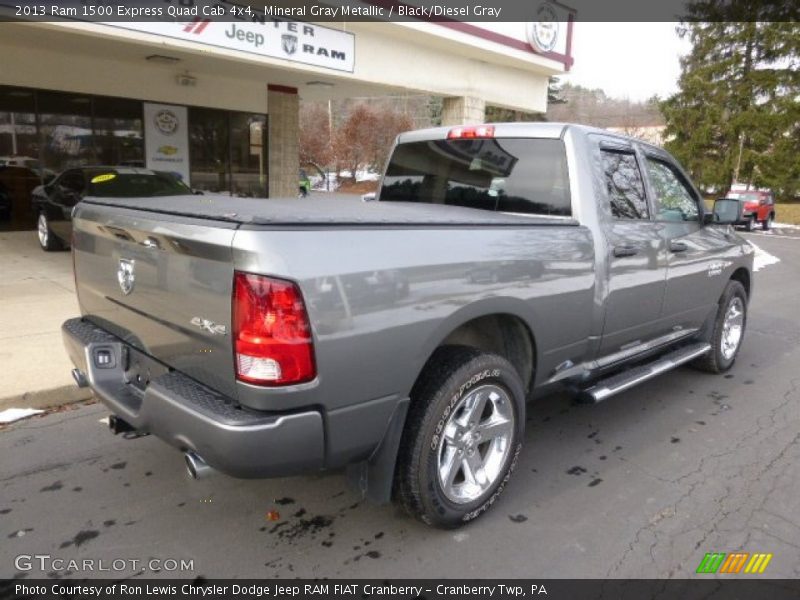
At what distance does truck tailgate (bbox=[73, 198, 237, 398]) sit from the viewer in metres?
2.24

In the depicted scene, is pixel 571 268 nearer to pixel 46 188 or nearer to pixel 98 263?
pixel 98 263

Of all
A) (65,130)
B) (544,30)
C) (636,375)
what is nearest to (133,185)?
(65,130)

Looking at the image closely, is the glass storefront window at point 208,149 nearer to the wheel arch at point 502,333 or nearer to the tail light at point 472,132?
the tail light at point 472,132

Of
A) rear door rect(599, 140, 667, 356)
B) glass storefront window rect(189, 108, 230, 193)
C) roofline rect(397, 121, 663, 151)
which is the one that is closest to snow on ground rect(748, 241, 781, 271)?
rear door rect(599, 140, 667, 356)

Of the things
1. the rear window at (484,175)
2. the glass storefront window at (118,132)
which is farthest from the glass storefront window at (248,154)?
the rear window at (484,175)

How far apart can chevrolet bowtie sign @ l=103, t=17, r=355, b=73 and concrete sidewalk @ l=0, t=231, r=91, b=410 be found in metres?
3.46

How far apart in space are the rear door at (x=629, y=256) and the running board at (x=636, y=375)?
168 mm

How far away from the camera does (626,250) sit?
3674 millimetres

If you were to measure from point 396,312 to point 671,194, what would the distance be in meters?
3.03

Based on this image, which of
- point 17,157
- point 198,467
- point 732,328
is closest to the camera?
point 198,467

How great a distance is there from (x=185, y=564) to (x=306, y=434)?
0.97m

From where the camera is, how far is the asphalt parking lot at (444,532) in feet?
8.79

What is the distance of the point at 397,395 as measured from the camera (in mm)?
2494

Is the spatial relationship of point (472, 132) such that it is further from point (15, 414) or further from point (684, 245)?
point (15, 414)
